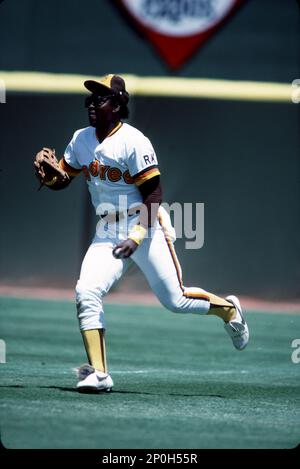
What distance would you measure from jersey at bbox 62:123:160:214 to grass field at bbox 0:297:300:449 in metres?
1.11

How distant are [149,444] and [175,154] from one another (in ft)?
26.9

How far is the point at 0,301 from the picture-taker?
10734mm

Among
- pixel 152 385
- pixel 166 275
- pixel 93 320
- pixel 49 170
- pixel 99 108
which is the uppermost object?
pixel 99 108

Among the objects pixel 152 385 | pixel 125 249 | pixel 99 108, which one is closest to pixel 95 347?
pixel 125 249

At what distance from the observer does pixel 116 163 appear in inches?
223

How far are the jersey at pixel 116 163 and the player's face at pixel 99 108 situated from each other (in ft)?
0.34

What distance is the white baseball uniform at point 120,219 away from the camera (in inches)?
221

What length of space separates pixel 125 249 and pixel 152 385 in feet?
3.51

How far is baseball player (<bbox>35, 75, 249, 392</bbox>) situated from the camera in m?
5.50

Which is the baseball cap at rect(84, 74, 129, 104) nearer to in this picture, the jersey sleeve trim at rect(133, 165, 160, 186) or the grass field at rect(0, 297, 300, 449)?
the jersey sleeve trim at rect(133, 165, 160, 186)

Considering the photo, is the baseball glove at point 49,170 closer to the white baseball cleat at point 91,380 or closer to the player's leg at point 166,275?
the player's leg at point 166,275

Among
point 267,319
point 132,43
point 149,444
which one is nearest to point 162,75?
point 132,43

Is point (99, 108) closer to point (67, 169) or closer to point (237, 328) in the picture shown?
point (67, 169)

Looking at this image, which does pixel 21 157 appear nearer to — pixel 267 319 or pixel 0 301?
pixel 0 301
